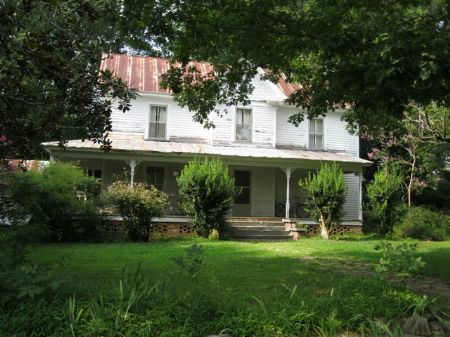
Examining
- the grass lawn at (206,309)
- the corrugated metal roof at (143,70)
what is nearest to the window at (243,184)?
the corrugated metal roof at (143,70)

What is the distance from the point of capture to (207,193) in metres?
16.9

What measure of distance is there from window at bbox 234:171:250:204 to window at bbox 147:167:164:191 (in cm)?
343

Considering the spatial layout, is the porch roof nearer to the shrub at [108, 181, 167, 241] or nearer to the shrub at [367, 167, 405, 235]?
the shrub at [367, 167, 405, 235]

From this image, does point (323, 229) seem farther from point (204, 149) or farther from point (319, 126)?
point (319, 126)

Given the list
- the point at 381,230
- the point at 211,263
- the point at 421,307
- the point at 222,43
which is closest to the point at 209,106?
the point at 222,43

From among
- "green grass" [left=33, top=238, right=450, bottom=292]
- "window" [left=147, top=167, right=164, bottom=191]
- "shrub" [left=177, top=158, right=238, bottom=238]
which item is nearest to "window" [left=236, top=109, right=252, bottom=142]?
"window" [left=147, top=167, right=164, bottom=191]

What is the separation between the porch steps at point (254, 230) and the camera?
17.9 metres

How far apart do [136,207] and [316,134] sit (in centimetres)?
1091

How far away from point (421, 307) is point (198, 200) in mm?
11975

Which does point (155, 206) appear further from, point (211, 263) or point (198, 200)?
point (211, 263)

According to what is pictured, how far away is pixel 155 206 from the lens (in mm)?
16406

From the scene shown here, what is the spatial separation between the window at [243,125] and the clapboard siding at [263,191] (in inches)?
67.0

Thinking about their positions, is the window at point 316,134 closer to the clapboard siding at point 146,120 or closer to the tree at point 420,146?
the tree at point 420,146

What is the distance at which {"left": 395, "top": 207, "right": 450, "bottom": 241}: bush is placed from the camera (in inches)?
736
